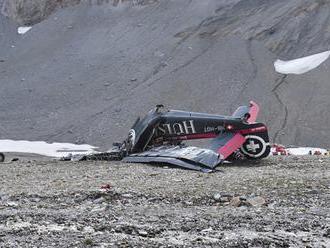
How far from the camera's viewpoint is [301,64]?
42188 millimetres

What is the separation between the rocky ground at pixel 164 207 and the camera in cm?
671

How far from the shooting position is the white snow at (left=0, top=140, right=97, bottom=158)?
32.0m

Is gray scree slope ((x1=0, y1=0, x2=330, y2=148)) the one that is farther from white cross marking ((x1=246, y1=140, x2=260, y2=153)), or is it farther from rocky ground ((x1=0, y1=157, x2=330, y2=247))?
rocky ground ((x1=0, y1=157, x2=330, y2=247))

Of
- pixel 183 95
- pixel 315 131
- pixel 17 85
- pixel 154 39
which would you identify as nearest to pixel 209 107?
pixel 183 95

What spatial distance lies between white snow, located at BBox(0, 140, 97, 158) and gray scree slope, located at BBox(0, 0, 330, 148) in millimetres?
1367

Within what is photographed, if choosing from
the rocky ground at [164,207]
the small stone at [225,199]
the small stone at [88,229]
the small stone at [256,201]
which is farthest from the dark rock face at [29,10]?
the small stone at [88,229]

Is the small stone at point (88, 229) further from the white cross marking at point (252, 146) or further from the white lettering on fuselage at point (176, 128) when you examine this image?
the white lettering on fuselage at point (176, 128)

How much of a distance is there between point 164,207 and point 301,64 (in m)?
35.0

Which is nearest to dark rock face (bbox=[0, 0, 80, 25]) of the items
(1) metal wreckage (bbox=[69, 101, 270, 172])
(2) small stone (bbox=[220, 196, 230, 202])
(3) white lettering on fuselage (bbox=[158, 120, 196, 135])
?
(1) metal wreckage (bbox=[69, 101, 270, 172])

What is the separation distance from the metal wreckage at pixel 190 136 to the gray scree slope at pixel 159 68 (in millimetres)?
16900

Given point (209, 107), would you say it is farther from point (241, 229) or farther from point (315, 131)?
point (241, 229)

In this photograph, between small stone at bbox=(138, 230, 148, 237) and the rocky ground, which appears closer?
the rocky ground

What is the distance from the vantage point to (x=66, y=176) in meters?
12.6

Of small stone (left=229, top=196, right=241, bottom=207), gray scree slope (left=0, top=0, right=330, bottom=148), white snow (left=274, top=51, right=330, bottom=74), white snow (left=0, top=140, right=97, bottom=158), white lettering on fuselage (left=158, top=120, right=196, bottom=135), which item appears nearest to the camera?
small stone (left=229, top=196, right=241, bottom=207)
